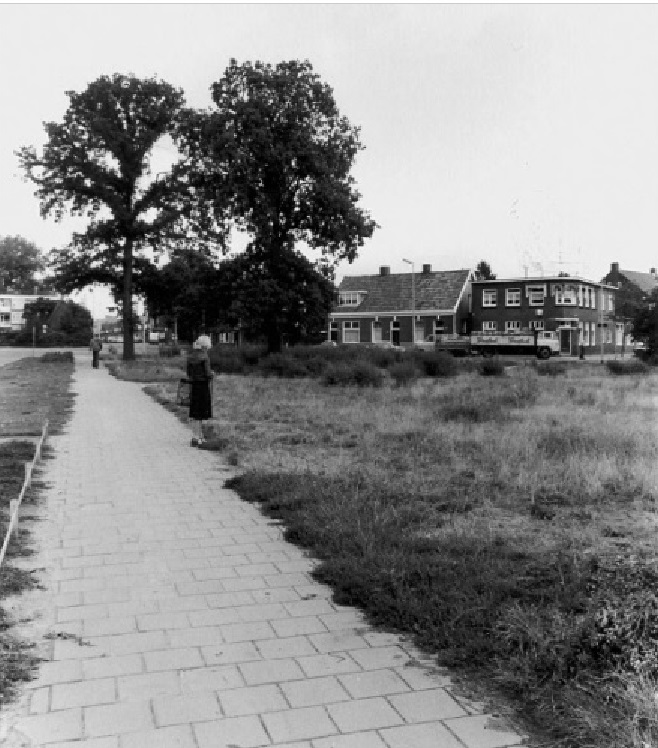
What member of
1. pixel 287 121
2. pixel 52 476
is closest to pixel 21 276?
pixel 287 121

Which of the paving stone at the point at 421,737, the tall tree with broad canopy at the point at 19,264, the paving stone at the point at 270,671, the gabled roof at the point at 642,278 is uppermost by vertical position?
the tall tree with broad canopy at the point at 19,264

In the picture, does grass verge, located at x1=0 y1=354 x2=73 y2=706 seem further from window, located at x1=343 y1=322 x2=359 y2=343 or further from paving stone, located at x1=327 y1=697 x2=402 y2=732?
window, located at x1=343 y1=322 x2=359 y2=343

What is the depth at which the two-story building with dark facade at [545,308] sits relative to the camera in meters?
65.5

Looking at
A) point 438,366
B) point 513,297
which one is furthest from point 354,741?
point 513,297

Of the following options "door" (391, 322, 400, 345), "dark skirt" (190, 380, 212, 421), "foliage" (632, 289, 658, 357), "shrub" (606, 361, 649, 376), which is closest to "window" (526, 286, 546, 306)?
"door" (391, 322, 400, 345)

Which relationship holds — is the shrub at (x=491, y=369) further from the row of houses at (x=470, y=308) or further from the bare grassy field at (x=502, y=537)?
the row of houses at (x=470, y=308)

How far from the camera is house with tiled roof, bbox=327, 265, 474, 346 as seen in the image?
69000 mm

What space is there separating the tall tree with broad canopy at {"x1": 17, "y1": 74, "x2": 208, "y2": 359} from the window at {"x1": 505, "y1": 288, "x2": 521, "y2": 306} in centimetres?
3322

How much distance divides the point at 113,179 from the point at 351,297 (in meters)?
35.6

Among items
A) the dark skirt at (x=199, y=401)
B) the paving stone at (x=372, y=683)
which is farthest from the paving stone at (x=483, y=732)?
the dark skirt at (x=199, y=401)

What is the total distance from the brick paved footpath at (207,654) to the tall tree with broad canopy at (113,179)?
121ft

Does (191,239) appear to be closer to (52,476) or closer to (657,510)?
(52,476)

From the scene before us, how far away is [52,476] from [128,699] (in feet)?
20.5

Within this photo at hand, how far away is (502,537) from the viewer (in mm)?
6469
